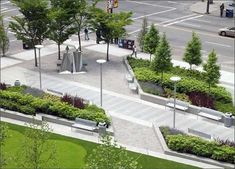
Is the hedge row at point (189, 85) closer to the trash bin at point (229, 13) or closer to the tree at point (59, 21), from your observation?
the tree at point (59, 21)

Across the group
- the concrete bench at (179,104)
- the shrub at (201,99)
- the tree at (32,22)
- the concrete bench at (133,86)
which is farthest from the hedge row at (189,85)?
the tree at (32,22)

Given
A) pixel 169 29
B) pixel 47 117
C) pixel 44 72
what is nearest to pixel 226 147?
pixel 47 117

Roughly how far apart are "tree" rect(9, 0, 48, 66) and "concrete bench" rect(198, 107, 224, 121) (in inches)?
568

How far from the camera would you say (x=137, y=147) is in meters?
32.2

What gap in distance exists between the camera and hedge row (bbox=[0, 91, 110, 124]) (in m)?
34.4

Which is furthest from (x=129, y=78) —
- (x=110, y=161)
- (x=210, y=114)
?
(x=110, y=161)

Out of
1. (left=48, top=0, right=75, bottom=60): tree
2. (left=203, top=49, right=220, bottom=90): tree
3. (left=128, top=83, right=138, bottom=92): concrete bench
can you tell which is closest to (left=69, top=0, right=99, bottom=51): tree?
(left=48, top=0, right=75, bottom=60): tree

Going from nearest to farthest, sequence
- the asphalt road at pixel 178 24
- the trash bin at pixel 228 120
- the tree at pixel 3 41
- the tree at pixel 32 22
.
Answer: the trash bin at pixel 228 120 < the tree at pixel 32 22 < the tree at pixel 3 41 < the asphalt road at pixel 178 24

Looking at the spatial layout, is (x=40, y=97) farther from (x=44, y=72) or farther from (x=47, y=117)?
(x=44, y=72)

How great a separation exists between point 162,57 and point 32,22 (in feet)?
34.7

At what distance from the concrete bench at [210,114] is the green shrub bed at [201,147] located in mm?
4026

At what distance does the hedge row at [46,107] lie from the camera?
34.4 metres

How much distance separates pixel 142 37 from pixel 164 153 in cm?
1809

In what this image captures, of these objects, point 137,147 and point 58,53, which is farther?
point 58,53
